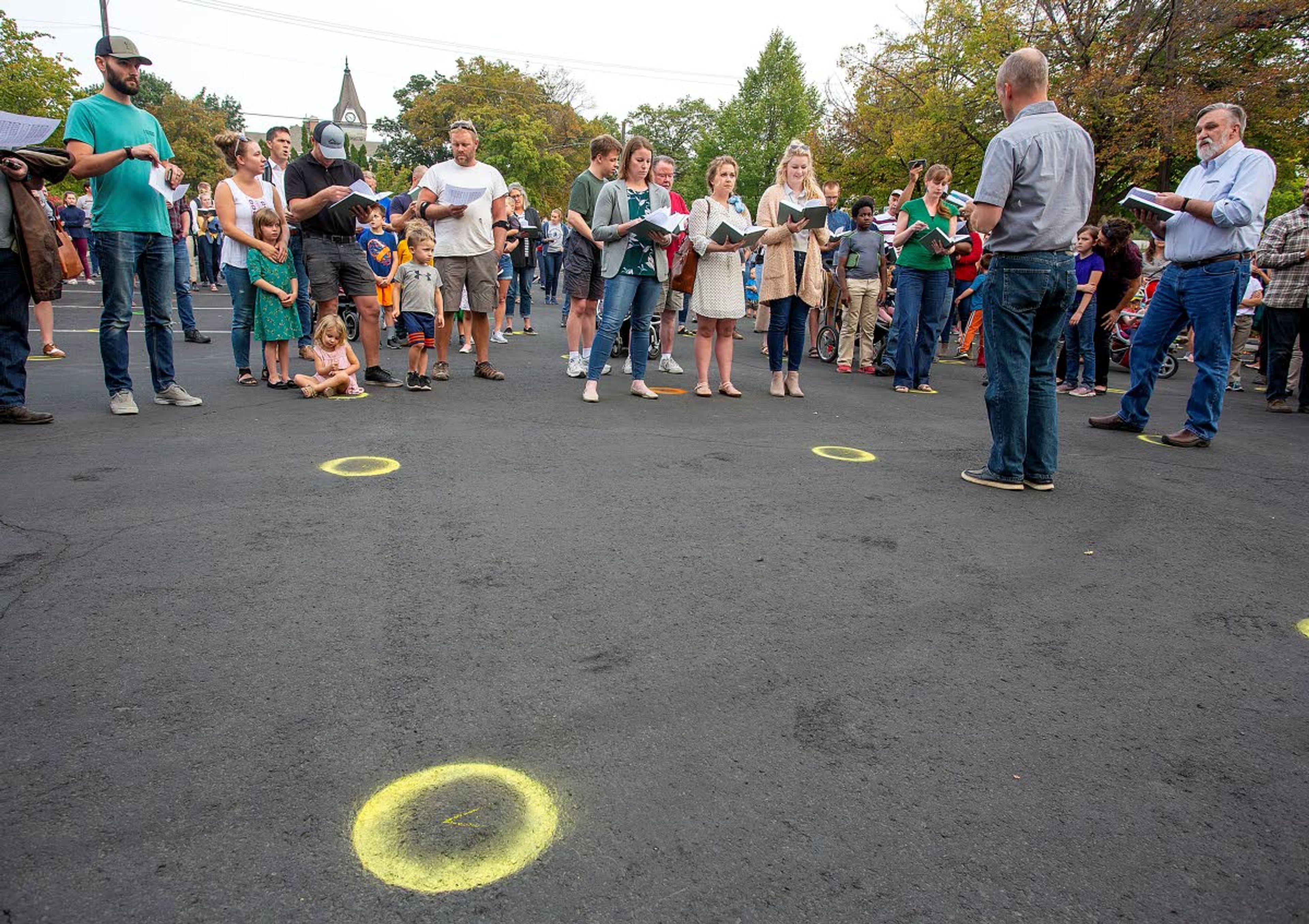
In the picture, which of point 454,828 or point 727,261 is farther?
A: point 727,261

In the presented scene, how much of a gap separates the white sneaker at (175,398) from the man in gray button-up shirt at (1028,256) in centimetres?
596

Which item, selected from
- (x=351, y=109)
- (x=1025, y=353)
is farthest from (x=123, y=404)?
(x=351, y=109)

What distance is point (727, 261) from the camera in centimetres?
771

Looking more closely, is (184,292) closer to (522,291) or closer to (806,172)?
(522,291)

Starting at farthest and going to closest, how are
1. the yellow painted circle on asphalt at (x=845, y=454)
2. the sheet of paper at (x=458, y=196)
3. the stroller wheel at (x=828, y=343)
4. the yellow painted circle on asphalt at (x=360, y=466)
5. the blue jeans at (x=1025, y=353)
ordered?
the stroller wheel at (x=828, y=343) → the sheet of paper at (x=458, y=196) → the yellow painted circle on asphalt at (x=845, y=454) → the blue jeans at (x=1025, y=353) → the yellow painted circle on asphalt at (x=360, y=466)

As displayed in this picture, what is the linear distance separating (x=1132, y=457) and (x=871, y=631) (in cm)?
432

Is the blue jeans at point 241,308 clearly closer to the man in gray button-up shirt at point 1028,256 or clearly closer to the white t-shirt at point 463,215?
the white t-shirt at point 463,215

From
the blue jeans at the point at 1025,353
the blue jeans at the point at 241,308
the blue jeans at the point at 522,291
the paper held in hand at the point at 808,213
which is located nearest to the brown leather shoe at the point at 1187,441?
the blue jeans at the point at 1025,353

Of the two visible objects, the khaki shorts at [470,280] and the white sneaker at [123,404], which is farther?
the khaki shorts at [470,280]

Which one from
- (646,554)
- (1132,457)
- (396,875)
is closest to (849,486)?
(646,554)

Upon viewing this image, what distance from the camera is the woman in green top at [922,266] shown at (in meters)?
8.46

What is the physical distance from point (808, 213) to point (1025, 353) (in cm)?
296

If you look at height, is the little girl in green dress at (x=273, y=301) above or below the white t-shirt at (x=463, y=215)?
below

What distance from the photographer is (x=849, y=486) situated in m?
4.95
